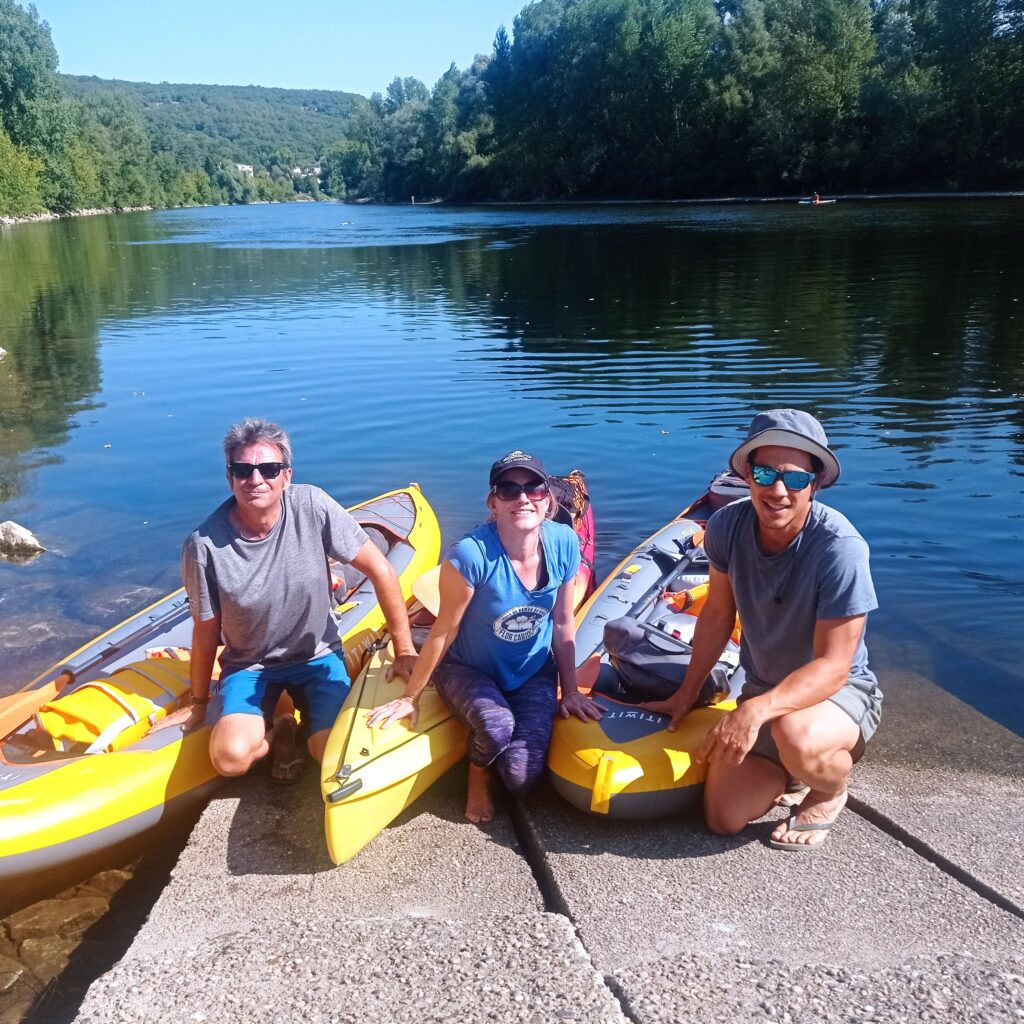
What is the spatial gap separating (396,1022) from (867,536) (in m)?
6.17

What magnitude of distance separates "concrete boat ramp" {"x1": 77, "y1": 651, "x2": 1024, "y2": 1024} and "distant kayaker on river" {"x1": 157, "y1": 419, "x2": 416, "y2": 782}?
291mm

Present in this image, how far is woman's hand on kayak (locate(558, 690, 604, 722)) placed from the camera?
4.17 meters

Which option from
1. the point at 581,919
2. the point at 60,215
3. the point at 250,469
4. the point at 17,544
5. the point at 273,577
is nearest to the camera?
the point at 581,919

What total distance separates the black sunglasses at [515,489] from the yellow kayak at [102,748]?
5.35 feet

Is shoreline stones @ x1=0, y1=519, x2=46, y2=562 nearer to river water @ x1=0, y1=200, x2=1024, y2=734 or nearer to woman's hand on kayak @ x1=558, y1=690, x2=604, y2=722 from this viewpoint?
river water @ x1=0, y1=200, x2=1024, y2=734

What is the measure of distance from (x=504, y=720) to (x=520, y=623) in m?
0.40

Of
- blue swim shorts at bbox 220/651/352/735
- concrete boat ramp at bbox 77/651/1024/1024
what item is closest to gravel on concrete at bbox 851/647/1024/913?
concrete boat ramp at bbox 77/651/1024/1024

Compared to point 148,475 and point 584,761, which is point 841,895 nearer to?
point 584,761

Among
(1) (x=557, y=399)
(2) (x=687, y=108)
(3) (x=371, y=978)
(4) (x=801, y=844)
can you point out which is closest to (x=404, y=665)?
(3) (x=371, y=978)

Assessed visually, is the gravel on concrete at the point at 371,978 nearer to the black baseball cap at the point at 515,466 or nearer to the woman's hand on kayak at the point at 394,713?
the woman's hand on kayak at the point at 394,713

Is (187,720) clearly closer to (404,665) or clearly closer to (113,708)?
(113,708)

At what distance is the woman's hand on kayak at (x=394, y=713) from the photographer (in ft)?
13.3

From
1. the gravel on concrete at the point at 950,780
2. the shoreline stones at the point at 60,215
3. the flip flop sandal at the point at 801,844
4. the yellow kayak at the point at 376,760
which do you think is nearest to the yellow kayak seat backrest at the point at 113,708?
Result: the yellow kayak at the point at 376,760

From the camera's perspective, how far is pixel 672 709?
4.23 m
